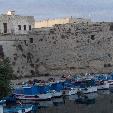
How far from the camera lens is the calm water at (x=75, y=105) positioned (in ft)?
86.7

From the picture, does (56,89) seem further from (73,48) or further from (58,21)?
(58,21)

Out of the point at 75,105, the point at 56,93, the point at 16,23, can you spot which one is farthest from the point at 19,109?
the point at 16,23

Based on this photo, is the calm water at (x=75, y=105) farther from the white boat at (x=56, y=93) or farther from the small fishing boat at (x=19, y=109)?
the small fishing boat at (x=19, y=109)

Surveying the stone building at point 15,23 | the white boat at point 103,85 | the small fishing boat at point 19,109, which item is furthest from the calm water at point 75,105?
the stone building at point 15,23

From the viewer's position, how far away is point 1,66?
23906 millimetres

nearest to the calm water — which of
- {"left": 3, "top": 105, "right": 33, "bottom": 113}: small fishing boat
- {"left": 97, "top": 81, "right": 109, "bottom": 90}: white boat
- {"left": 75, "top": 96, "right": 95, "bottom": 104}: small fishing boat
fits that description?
{"left": 75, "top": 96, "right": 95, "bottom": 104}: small fishing boat

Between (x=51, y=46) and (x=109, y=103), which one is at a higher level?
(x=51, y=46)

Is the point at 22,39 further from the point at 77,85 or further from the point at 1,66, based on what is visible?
the point at 1,66

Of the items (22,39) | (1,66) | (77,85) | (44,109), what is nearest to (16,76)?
(22,39)

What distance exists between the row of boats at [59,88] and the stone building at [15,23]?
941 centimetres

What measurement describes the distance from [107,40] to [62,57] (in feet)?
14.4

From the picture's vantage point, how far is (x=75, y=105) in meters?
28.7

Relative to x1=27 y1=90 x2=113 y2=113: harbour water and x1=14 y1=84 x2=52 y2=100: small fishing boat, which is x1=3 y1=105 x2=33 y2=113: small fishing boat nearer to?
x1=27 y1=90 x2=113 y2=113: harbour water

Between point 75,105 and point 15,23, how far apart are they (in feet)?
54.8
